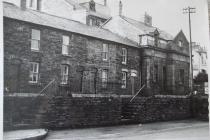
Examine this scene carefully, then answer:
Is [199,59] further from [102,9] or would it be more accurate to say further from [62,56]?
[102,9]

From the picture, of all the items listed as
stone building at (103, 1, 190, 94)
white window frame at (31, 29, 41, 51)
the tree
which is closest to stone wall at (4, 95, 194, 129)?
stone building at (103, 1, 190, 94)

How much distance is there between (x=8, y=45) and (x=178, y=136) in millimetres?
3095

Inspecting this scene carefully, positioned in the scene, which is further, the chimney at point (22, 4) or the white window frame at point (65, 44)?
the white window frame at point (65, 44)

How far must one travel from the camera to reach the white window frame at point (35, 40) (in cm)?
519

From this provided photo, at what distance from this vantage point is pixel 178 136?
526 cm

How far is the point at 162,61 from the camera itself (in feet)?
22.8

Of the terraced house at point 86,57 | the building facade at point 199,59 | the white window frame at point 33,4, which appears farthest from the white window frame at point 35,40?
the building facade at point 199,59

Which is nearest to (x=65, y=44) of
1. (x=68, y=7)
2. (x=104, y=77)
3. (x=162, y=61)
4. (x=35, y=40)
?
(x=35, y=40)

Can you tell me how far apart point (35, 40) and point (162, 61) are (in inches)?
116

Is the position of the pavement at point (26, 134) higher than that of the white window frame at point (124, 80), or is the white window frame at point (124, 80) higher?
the white window frame at point (124, 80)

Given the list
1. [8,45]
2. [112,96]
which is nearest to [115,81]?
[112,96]

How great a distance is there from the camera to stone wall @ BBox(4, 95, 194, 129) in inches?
183

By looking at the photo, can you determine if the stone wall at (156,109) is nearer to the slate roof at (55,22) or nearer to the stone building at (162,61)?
the stone building at (162,61)

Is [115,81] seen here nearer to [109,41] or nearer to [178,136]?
[109,41]
